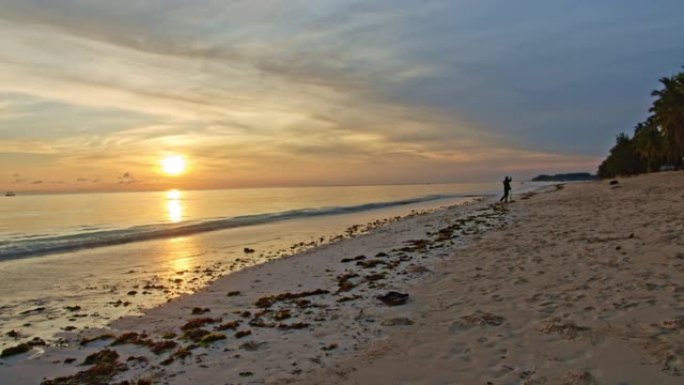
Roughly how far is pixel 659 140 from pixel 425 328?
237 feet

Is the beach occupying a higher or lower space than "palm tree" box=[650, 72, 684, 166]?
lower

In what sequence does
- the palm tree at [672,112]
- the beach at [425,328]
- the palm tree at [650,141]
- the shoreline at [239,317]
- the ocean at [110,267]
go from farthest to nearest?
the palm tree at [650,141] → the palm tree at [672,112] → the ocean at [110,267] → the shoreline at [239,317] → the beach at [425,328]

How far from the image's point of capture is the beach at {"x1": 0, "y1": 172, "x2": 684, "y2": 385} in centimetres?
582

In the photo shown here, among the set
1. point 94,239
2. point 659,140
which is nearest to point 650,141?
point 659,140

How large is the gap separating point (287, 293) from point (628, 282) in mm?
6939

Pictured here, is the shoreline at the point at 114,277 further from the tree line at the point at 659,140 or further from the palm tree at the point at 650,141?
the palm tree at the point at 650,141

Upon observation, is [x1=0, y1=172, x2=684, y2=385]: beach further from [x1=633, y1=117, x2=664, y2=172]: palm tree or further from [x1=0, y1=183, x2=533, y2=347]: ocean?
[x1=633, y1=117, x2=664, y2=172]: palm tree

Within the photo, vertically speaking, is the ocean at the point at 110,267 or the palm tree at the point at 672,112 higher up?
the palm tree at the point at 672,112

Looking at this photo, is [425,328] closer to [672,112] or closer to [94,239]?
[94,239]

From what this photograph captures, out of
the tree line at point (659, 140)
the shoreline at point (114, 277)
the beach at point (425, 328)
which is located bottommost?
the shoreline at point (114, 277)

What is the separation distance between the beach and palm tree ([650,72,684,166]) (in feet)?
155

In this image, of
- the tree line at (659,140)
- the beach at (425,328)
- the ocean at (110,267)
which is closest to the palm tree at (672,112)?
the tree line at (659,140)

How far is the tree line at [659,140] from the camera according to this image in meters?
52.0

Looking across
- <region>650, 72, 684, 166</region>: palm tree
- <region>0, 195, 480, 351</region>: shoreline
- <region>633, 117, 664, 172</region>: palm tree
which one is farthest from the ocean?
<region>633, 117, 664, 172</region>: palm tree
